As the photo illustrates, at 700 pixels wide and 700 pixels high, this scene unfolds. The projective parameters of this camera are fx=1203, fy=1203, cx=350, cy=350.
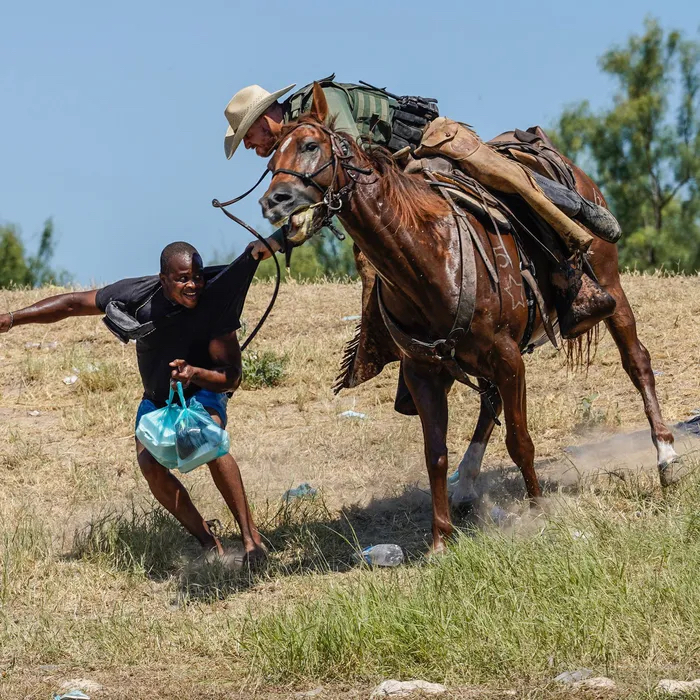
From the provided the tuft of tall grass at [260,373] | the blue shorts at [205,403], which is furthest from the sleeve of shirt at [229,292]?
the tuft of tall grass at [260,373]

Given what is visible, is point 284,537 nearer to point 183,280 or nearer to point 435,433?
point 435,433

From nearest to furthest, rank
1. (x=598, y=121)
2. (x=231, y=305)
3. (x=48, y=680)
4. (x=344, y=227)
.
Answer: (x=48, y=680)
(x=344, y=227)
(x=231, y=305)
(x=598, y=121)

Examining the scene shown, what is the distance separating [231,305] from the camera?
22.5ft

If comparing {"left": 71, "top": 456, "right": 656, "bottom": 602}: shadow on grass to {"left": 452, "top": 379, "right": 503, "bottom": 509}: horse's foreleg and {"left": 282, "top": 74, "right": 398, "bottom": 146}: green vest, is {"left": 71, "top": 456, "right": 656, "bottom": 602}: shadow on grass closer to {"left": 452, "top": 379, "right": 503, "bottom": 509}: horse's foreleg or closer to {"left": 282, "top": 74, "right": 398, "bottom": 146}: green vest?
{"left": 452, "top": 379, "right": 503, "bottom": 509}: horse's foreleg

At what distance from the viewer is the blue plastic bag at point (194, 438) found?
658cm

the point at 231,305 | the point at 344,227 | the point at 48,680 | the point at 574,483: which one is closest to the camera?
the point at 48,680

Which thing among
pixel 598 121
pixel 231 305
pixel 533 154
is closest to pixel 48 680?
pixel 231 305

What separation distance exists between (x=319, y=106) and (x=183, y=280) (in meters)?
1.29

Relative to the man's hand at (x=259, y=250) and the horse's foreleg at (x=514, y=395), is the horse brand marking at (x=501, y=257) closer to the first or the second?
the horse's foreleg at (x=514, y=395)

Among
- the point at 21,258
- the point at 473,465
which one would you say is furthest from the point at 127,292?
the point at 21,258

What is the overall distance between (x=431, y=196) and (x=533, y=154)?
4.55ft

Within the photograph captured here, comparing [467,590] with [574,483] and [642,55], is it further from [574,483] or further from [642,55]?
[642,55]

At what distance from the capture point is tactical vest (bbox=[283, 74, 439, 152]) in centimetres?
685

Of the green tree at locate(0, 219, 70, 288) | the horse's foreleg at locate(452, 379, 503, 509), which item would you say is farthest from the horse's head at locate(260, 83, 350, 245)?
the green tree at locate(0, 219, 70, 288)
